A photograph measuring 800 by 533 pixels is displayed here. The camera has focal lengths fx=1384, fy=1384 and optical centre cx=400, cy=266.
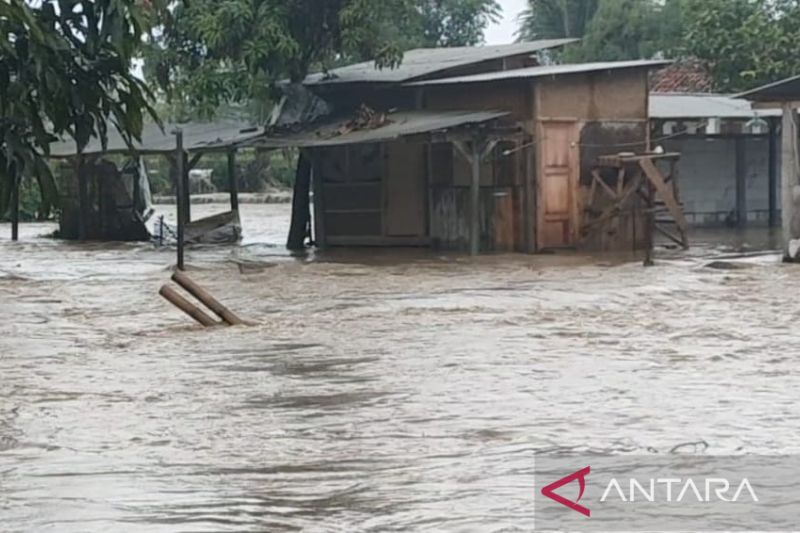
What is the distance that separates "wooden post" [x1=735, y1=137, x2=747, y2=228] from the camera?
98.1ft

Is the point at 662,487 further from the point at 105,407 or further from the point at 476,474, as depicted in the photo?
the point at 105,407

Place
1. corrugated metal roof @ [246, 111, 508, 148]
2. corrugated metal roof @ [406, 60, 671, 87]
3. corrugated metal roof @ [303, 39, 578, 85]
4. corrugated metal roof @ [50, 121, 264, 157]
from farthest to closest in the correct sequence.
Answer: corrugated metal roof @ [50, 121, 264, 157], corrugated metal roof @ [303, 39, 578, 85], corrugated metal roof @ [406, 60, 671, 87], corrugated metal roof @ [246, 111, 508, 148]

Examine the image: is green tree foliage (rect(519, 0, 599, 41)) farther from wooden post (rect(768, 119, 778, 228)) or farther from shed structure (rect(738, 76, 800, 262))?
shed structure (rect(738, 76, 800, 262))

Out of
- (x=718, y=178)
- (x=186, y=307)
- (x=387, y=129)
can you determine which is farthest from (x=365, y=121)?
(x=718, y=178)

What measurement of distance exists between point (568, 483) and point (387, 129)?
15.7 m

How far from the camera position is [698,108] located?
92.8 feet

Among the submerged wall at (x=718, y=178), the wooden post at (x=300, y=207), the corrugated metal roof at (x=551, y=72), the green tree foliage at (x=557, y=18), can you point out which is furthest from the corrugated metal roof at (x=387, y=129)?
the green tree foliage at (x=557, y=18)

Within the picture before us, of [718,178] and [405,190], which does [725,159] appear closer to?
[718,178]

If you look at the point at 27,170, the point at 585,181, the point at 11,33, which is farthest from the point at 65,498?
the point at 585,181

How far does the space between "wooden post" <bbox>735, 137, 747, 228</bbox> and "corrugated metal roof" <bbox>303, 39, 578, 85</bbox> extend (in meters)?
6.13

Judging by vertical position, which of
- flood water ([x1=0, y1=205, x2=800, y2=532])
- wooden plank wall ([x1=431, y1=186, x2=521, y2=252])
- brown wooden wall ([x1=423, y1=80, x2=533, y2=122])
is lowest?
flood water ([x1=0, y1=205, x2=800, y2=532])

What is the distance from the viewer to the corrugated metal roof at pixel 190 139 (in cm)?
2536

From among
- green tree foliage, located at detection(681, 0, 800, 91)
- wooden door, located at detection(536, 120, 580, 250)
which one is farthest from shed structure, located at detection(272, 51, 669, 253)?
green tree foliage, located at detection(681, 0, 800, 91)

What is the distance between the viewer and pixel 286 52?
2309 centimetres
